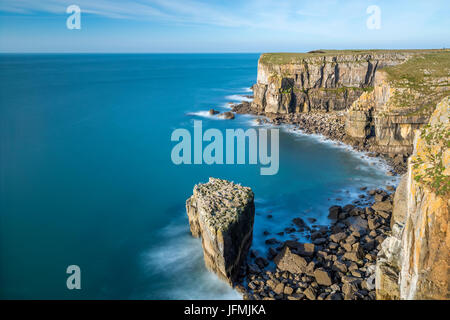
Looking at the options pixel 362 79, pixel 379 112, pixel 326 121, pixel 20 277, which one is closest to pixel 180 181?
pixel 20 277

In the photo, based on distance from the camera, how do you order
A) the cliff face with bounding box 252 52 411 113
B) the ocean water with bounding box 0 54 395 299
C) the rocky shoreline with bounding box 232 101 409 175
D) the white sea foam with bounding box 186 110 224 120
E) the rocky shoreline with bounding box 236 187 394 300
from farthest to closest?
1. the white sea foam with bounding box 186 110 224 120
2. the cliff face with bounding box 252 52 411 113
3. the rocky shoreline with bounding box 232 101 409 175
4. the ocean water with bounding box 0 54 395 299
5. the rocky shoreline with bounding box 236 187 394 300

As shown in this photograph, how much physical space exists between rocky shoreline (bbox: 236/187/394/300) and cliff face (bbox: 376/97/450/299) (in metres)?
2.36

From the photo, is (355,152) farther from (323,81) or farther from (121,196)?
(121,196)

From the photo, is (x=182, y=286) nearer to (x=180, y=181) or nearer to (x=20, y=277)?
(x=20, y=277)

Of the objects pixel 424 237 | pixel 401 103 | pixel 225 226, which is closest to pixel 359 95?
pixel 401 103

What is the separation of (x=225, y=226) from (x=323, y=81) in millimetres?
50912

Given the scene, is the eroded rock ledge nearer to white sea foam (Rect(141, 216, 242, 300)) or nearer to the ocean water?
the ocean water

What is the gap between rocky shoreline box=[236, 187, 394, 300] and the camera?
17.6 m

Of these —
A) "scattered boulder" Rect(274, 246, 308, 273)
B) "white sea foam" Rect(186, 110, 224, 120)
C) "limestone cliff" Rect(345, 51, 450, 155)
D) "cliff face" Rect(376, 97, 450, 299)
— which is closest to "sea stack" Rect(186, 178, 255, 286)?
"scattered boulder" Rect(274, 246, 308, 273)

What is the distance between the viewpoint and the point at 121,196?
102ft

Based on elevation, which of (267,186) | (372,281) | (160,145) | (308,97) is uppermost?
(308,97)

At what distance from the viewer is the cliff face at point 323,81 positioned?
2329 inches

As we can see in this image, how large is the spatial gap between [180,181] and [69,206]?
11433 mm

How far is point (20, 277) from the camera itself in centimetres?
2089
